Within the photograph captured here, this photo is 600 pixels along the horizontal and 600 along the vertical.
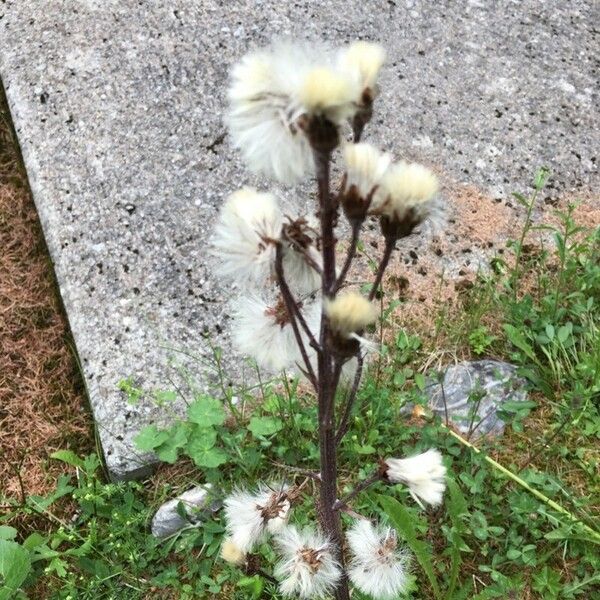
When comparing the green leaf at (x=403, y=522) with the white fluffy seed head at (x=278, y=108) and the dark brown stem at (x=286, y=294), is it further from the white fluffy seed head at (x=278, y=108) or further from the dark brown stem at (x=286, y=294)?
the white fluffy seed head at (x=278, y=108)

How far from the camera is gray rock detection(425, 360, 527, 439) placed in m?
2.41

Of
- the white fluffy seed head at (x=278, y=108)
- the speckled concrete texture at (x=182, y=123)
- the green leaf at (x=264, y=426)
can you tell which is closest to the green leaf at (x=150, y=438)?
the speckled concrete texture at (x=182, y=123)

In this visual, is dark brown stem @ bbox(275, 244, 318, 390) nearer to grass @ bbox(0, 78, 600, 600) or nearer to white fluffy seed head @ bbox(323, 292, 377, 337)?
white fluffy seed head @ bbox(323, 292, 377, 337)

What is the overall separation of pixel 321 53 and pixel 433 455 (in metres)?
0.74

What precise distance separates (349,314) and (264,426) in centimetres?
109

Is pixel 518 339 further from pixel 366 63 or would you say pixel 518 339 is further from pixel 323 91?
pixel 323 91

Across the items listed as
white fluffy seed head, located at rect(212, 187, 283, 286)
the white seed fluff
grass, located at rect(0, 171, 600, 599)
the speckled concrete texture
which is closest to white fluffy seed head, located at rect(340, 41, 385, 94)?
white fluffy seed head, located at rect(212, 187, 283, 286)

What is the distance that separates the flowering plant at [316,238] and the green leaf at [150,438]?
1.92 feet

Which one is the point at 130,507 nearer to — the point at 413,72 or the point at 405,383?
the point at 405,383

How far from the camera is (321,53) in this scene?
136 centimetres

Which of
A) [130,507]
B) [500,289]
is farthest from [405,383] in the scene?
[130,507]

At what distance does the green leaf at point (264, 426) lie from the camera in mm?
2264

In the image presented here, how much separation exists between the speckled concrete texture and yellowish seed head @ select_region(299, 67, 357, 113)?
142 centimetres

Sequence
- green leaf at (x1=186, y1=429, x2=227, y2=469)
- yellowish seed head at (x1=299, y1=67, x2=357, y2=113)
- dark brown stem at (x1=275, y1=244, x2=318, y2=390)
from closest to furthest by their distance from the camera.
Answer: yellowish seed head at (x1=299, y1=67, x2=357, y2=113), dark brown stem at (x1=275, y1=244, x2=318, y2=390), green leaf at (x1=186, y1=429, x2=227, y2=469)
